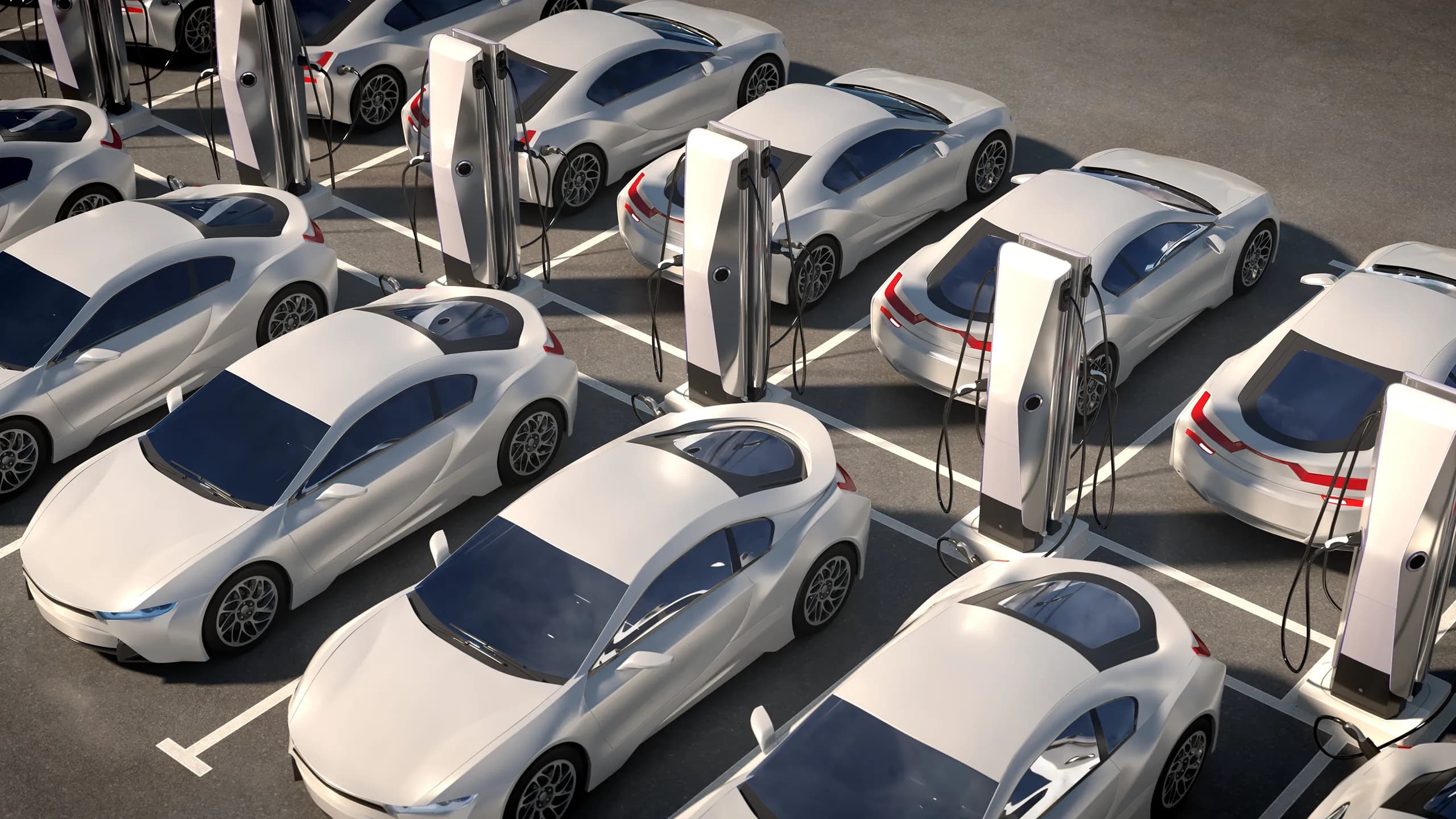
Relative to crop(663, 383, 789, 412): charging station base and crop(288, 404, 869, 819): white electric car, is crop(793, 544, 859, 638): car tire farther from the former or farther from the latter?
crop(663, 383, 789, 412): charging station base

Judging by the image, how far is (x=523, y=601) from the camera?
7.80 metres

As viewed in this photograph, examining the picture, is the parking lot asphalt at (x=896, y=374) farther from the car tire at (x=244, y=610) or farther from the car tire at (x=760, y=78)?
the car tire at (x=760, y=78)

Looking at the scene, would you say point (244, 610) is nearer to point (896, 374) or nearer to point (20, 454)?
point (20, 454)

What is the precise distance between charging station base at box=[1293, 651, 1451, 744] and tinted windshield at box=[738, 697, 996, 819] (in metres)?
2.81

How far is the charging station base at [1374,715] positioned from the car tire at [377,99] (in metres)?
10.0

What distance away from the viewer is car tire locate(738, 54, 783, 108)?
14.3 metres

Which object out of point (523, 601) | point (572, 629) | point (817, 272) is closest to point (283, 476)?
point (523, 601)

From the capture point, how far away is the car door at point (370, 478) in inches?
353

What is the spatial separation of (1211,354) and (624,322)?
464 cm

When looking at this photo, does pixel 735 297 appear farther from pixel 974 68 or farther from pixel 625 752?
pixel 974 68

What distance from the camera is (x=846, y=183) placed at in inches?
466

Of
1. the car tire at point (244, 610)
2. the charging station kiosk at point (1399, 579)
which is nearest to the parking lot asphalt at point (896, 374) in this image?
the car tire at point (244, 610)

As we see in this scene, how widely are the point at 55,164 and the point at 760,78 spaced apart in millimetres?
6466

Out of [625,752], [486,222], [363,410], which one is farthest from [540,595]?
[486,222]
